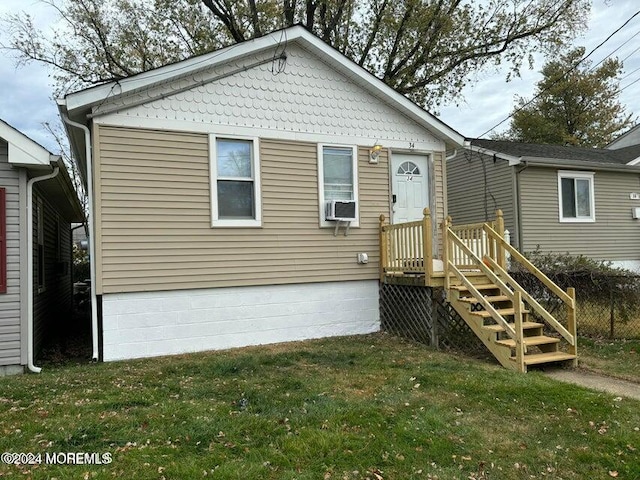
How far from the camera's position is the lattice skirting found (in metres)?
7.21

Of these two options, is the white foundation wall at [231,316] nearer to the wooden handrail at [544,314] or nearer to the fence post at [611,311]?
the wooden handrail at [544,314]

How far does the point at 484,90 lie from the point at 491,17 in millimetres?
3324

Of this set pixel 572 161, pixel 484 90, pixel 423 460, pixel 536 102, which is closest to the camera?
pixel 423 460

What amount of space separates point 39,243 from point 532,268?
7.60m

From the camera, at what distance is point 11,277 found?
5.92m

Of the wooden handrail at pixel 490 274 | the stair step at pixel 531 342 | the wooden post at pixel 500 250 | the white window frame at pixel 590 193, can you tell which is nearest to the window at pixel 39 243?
the wooden handrail at pixel 490 274

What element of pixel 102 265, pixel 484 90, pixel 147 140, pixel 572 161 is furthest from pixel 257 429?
pixel 484 90

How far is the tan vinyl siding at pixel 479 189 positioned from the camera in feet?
42.3

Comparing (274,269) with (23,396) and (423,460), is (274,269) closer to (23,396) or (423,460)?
(23,396)

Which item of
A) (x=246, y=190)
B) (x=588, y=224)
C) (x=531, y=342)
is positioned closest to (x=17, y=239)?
(x=246, y=190)

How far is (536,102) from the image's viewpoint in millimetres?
30844

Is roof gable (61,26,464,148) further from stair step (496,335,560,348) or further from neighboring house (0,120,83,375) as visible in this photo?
stair step (496,335,560,348)

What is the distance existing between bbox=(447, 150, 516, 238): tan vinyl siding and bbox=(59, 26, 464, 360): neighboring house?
4575 mm

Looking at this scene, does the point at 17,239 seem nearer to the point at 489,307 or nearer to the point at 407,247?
the point at 407,247
